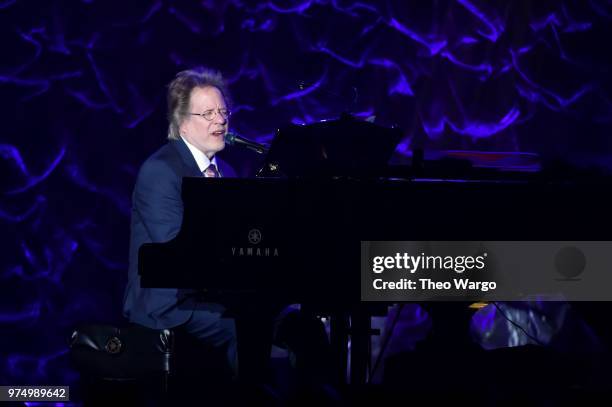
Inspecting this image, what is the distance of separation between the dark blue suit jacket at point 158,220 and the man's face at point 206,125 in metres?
0.12

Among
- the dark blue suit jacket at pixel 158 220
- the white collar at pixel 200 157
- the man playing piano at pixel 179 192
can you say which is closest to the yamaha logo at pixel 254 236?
the man playing piano at pixel 179 192

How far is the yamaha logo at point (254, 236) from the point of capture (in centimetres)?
212

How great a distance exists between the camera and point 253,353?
2117 mm

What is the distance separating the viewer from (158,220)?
2.83m

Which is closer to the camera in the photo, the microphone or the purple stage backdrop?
the microphone

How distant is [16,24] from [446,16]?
2.10 metres

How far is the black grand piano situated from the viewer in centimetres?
210

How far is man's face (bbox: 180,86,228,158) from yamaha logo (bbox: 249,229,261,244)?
1117 millimetres

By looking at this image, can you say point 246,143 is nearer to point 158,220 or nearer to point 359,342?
point 158,220

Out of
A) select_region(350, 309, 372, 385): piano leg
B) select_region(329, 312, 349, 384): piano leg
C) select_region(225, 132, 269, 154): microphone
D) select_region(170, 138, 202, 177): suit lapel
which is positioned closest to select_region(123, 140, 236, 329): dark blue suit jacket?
select_region(170, 138, 202, 177): suit lapel

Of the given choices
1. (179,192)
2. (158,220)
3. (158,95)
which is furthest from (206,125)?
(158,95)

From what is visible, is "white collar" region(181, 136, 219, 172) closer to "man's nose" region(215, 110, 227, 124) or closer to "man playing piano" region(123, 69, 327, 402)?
"man playing piano" region(123, 69, 327, 402)

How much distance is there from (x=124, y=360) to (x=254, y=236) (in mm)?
910

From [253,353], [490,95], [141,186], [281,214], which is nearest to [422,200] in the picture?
[281,214]
